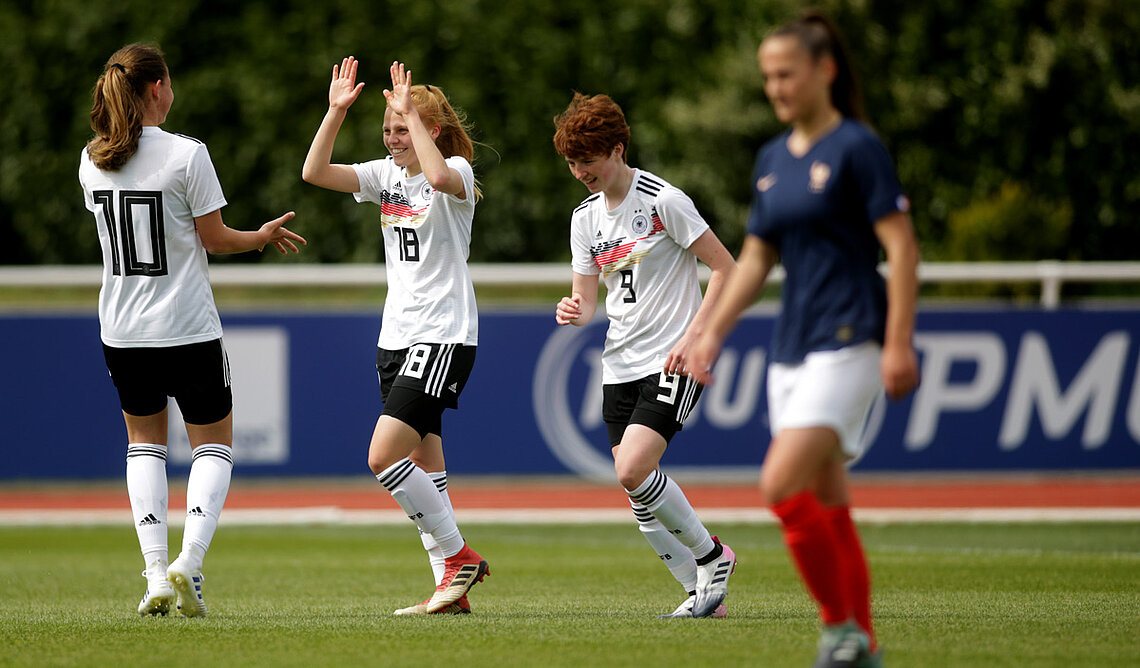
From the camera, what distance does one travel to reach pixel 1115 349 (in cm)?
1286

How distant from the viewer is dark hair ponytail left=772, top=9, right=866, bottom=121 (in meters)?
4.15

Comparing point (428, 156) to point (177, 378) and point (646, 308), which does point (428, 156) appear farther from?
point (177, 378)

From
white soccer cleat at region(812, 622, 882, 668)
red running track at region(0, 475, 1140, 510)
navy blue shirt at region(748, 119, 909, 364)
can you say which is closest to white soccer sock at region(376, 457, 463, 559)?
navy blue shirt at region(748, 119, 909, 364)

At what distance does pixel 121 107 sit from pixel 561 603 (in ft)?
9.88

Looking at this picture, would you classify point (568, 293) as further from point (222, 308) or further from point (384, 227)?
point (384, 227)

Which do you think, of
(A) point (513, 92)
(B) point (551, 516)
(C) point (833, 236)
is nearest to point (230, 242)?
(C) point (833, 236)

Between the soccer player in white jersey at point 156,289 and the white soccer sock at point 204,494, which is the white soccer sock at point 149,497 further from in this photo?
the white soccer sock at point 204,494

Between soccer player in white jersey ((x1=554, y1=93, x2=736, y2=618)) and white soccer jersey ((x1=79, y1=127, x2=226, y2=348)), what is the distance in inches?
60.9

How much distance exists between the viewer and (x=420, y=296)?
596 cm

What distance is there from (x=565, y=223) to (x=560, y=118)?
20672 mm

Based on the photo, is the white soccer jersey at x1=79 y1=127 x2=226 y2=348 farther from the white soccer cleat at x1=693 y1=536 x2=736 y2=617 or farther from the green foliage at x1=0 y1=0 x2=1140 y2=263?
the green foliage at x1=0 y1=0 x2=1140 y2=263

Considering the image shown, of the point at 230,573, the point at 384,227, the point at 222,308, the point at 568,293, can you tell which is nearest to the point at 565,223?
the point at 568,293

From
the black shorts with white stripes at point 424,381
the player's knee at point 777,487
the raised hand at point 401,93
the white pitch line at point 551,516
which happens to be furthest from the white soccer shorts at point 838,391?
the white pitch line at point 551,516

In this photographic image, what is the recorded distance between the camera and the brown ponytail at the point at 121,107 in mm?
5582
